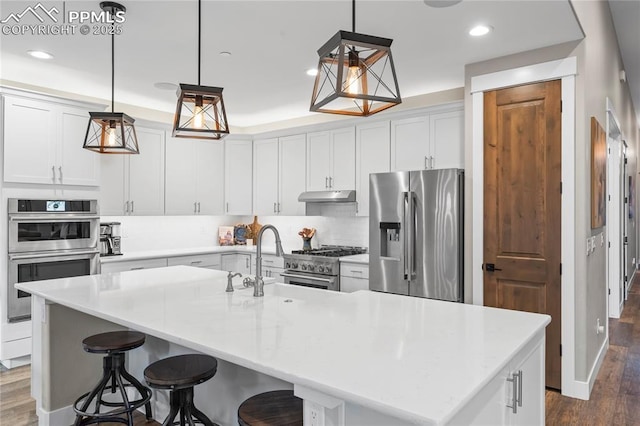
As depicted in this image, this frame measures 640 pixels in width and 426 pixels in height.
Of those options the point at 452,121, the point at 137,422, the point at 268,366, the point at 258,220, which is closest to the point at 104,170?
the point at 258,220

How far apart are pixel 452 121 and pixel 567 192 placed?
1358mm

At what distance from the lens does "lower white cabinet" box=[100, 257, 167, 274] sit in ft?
15.1

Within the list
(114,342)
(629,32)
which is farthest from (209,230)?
(629,32)

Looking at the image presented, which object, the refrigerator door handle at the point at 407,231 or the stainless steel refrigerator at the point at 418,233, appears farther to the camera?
the refrigerator door handle at the point at 407,231

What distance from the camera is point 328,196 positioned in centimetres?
509

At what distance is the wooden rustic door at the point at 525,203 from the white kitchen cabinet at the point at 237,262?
316 cm

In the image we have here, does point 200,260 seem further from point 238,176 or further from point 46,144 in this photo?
point 46,144

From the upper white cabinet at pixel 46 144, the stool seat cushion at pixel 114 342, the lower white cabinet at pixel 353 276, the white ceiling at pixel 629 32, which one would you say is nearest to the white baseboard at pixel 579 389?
the lower white cabinet at pixel 353 276

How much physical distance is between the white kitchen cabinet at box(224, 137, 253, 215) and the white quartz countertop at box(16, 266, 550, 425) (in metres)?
3.18

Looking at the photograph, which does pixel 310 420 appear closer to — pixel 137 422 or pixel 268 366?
pixel 268 366

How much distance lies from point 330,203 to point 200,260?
1.79 meters

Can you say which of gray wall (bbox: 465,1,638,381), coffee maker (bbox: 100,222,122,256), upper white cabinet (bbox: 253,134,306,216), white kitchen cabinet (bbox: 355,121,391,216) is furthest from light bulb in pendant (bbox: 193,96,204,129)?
upper white cabinet (bbox: 253,134,306,216)

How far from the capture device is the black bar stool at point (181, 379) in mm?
1985

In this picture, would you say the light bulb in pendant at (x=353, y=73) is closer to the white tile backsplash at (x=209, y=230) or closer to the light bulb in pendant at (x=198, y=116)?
the light bulb in pendant at (x=198, y=116)
